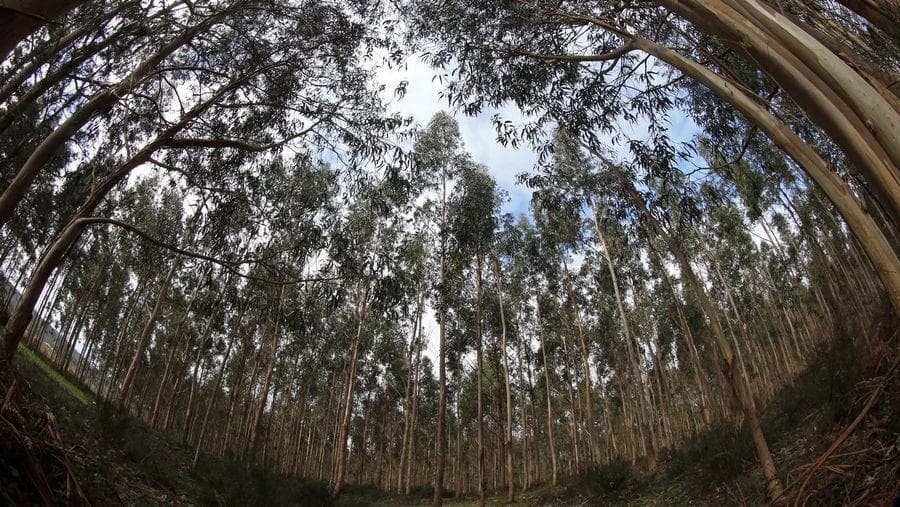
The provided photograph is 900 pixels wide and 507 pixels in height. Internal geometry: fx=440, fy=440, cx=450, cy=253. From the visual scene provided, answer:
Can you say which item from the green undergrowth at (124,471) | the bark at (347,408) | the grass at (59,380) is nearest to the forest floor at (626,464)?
the green undergrowth at (124,471)

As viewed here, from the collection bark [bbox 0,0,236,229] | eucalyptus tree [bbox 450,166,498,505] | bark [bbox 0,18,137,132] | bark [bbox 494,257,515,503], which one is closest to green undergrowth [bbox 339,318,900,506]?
bark [bbox 494,257,515,503]

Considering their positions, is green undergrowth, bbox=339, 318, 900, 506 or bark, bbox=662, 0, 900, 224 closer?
bark, bbox=662, 0, 900, 224

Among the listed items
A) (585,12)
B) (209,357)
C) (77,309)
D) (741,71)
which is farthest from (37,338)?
(741,71)

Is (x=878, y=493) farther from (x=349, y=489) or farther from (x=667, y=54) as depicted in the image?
(x=349, y=489)

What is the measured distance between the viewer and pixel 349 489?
16672mm

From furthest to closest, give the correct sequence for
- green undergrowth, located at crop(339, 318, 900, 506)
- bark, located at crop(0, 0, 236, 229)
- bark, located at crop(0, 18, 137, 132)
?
green undergrowth, located at crop(339, 318, 900, 506)
bark, located at crop(0, 18, 137, 132)
bark, located at crop(0, 0, 236, 229)

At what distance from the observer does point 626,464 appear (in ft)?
35.9

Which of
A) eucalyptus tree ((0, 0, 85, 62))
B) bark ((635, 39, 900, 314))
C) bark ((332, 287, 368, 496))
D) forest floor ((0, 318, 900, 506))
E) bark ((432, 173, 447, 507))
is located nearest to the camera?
eucalyptus tree ((0, 0, 85, 62))

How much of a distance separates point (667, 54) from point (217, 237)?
6144 millimetres

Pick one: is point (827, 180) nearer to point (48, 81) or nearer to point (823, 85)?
point (823, 85)

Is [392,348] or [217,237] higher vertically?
[392,348]

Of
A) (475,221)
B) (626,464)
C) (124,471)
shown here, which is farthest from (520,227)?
(124,471)

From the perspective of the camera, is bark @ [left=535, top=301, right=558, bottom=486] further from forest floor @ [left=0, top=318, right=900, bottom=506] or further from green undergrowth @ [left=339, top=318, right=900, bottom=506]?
green undergrowth @ [left=339, top=318, right=900, bottom=506]

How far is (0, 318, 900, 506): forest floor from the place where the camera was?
2.72m
